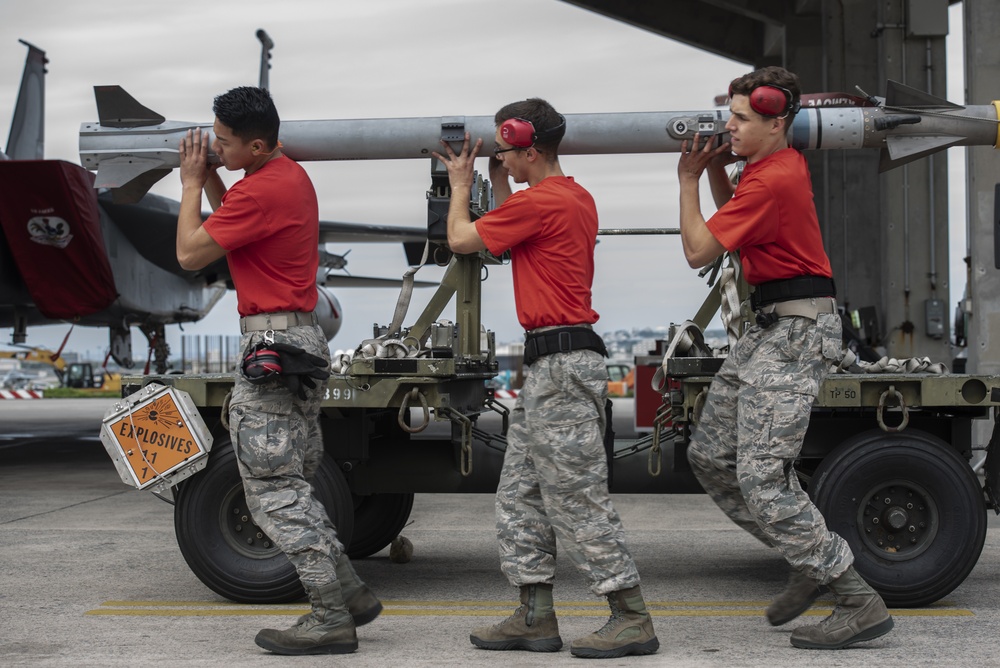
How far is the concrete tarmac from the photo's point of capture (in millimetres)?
4605

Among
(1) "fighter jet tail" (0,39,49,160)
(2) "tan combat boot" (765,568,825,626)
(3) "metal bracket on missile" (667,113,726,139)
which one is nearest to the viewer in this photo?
(2) "tan combat boot" (765,568,825,626)

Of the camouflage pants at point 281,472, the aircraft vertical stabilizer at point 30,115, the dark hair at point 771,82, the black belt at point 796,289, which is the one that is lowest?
the camouflage pants at point 281,472

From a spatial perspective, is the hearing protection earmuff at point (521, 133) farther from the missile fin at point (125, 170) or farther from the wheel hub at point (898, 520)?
the wheel hub at point (898, 520)

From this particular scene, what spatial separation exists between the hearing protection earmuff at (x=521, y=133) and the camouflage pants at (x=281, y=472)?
1150mm

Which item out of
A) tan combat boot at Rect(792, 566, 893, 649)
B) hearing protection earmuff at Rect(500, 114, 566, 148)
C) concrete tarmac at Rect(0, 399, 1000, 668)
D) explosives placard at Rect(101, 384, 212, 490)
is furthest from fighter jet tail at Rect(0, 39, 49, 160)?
tan combat boot at Rect(792, 566, 893, 649)

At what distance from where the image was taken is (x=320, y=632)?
461 centimetres

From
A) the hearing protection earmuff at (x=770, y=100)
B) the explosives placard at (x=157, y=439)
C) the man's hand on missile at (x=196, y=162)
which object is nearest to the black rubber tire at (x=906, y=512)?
the hearing protection earmuff at (x=770, y=100)

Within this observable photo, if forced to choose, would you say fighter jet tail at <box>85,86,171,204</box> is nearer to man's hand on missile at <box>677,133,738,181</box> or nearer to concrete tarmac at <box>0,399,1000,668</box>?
concrete tarmac at <box>0,399,1000,668</box>

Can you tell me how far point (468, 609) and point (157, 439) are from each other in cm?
163

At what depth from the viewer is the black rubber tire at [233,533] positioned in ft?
18.2

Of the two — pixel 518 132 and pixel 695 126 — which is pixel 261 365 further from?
pixel 695 126

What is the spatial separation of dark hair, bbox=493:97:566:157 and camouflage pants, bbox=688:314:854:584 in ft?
3.78

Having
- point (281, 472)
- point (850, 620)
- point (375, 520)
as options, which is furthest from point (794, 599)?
point (375, 520)

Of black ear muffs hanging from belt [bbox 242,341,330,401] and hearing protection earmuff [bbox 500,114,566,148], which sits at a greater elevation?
hearing protection earmuff [bbox 500,114,566,148]
